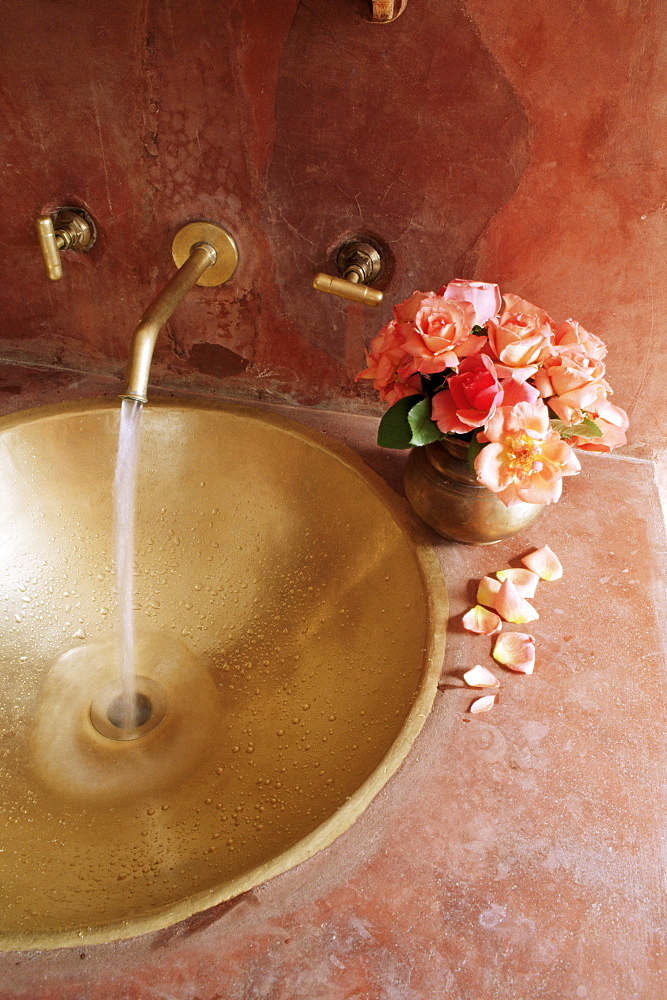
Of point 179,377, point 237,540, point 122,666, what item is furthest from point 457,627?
point 179,377

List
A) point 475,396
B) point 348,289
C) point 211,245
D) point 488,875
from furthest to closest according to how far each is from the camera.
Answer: point 211,245, point 348,289, point 475,396, point 488,875

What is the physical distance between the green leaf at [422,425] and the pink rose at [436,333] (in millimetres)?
36

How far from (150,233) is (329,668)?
60 cm

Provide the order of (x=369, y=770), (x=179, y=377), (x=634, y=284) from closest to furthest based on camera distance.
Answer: (x=369, y=770) → (x=634, y=284) → (x=179, y=377)

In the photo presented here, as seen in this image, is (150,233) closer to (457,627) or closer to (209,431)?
(209,431)

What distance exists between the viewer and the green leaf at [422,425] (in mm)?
714

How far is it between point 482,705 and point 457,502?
216 mm

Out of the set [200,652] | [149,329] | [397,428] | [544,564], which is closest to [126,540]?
[200,652]

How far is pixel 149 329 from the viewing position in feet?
2.47

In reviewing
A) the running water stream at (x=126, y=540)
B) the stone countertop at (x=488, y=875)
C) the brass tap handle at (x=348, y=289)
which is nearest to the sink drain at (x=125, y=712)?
the running water stream at (x=126, y=540)

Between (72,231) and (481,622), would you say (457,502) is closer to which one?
(481,622)

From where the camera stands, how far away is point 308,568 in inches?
35.8

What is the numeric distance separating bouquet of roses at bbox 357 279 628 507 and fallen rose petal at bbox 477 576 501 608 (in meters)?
0.13

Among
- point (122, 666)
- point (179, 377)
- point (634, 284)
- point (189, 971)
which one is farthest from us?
point (179, 377)
